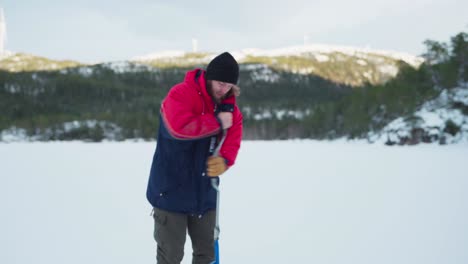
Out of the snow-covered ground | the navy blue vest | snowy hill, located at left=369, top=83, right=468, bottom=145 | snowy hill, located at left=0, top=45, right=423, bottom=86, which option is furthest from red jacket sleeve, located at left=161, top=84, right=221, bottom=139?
snowy hill, located at left=0, top=45, right=423, bottom=86

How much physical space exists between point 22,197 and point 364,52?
20878cm

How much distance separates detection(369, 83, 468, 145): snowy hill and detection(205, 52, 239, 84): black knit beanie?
2063 centimetres

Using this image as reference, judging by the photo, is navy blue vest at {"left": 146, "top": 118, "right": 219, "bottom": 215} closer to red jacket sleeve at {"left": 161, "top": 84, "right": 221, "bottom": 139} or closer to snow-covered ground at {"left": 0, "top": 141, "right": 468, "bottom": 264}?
red jacket sleeve at {"left": 161, "top": 84, "right": 221, "bottom": 139}

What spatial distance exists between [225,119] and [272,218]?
3.05m

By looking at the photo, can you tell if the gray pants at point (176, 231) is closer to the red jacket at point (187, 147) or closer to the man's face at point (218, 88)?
the red jacket at point (187, 147)

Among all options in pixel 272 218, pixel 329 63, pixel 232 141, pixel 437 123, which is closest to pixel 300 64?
pixel 329 63

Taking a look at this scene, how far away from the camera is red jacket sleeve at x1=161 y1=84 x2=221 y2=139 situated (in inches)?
71.2

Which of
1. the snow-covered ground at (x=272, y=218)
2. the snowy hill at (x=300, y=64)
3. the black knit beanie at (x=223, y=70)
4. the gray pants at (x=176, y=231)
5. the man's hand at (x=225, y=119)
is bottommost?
the snow-covered ground at (x=272, y=218)

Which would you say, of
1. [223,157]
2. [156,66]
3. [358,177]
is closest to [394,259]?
[223,157]

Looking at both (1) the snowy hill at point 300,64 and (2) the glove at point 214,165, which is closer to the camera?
(2) the glove at point 214,165

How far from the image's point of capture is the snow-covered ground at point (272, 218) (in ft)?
11.3

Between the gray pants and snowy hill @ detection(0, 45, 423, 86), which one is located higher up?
snowy hill @ detection(0, 45, 423, 86)

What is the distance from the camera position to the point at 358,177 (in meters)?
7.46

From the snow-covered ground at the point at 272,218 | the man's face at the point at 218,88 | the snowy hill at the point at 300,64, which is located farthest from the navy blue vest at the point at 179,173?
the snowy hill at the point at 300,64
